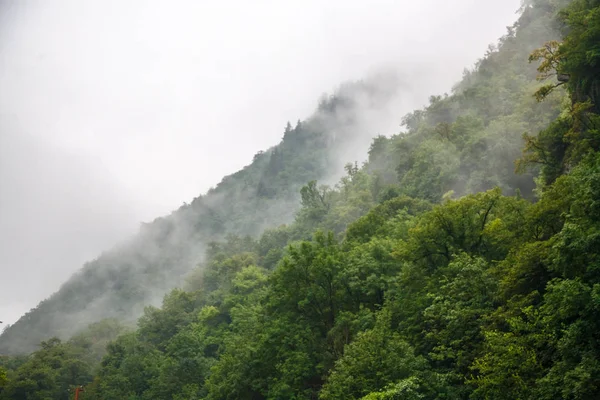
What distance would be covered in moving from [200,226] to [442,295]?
162 metres

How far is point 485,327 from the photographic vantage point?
75.6 feet

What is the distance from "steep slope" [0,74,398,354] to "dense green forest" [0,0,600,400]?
253 ft

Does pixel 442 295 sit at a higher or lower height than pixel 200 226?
lower

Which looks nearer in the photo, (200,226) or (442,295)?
(442,295)

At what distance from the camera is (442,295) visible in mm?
27031

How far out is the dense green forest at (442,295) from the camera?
776 inches

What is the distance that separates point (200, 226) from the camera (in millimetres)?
183625

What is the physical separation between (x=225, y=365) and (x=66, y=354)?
171 ft

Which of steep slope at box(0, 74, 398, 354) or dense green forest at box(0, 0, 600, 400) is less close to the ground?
steep slope at box(0, 74, 398, 354)

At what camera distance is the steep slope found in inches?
6270

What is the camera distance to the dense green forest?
19.7 meters

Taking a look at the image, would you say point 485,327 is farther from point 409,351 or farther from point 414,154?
point 414,154

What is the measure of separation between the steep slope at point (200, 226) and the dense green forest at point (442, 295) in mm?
77145

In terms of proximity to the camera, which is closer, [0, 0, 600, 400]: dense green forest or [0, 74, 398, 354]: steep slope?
[0, 0, 600, 400]: dense green forest
